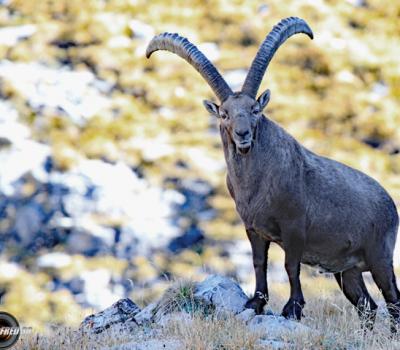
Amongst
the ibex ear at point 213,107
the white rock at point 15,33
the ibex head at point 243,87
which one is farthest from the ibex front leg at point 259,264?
the white rock at point 15,33

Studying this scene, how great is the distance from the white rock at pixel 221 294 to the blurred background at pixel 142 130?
5992mm

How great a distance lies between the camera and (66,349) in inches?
337

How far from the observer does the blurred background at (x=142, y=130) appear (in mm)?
20562

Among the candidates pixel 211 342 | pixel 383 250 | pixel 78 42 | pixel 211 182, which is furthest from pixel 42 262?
pixel 211 342

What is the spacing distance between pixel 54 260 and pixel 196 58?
11.9 meters

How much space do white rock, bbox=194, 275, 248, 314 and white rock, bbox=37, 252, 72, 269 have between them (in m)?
10.4

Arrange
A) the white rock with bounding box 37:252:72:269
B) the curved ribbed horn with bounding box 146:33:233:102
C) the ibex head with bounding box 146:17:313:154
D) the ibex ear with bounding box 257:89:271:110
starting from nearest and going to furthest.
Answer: the ibex head with bounding box 146:17:313:154, the ibex ear with bounding box 257:89:271:110, the curved ribbed horn with bounding box 146:33:233:102, the white rock with bounding box 37:252:72:269

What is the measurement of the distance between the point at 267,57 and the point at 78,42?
19081mm

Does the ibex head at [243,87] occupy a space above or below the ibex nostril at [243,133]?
above

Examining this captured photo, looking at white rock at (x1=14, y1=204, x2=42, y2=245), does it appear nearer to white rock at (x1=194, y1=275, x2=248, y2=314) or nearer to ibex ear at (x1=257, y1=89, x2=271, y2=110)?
white rock at (x1=194, y1=275, x2=248, y2=314)

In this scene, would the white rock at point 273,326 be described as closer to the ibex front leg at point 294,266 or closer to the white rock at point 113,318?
the ibex front leg at point 294,266

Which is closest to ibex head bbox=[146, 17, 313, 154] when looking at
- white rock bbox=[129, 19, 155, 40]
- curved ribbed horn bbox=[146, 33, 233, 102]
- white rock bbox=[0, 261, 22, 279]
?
curved ribbed horn bbox=[146, 33, 233, 102]

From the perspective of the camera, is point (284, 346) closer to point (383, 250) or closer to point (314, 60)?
point (383, 250)

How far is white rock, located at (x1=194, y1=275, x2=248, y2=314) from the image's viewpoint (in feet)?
33.5
